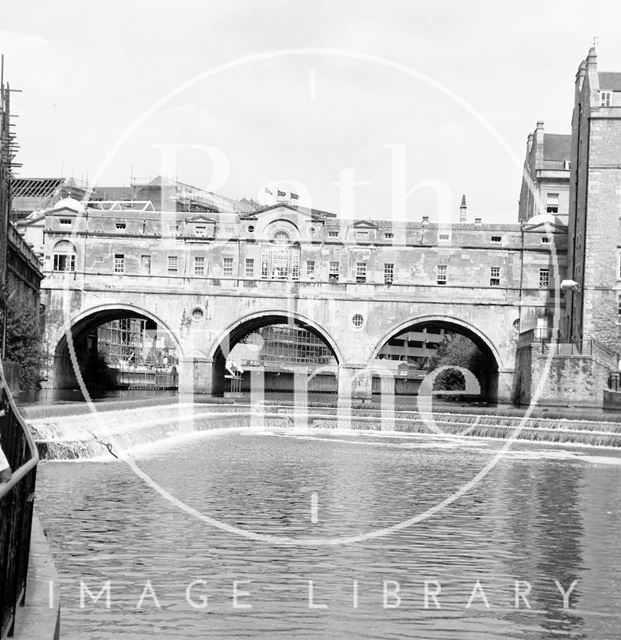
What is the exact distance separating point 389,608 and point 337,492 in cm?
823

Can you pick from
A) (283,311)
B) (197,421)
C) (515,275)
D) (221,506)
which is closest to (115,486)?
(221,506)

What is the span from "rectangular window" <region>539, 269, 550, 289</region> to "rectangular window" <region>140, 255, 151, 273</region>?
2053 centimetres

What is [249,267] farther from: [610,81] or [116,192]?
[116,192]

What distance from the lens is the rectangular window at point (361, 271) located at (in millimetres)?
62375

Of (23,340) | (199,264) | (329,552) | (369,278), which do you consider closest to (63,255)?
(199,264)

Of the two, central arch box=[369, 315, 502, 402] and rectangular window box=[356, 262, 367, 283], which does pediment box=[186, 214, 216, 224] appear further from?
central arch box=[369, 315, 502, 402]

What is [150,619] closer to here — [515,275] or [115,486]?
[115,486]

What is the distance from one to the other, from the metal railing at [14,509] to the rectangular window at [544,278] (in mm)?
55512

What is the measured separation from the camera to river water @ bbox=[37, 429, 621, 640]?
31.9ft

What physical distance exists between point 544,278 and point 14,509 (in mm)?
56844

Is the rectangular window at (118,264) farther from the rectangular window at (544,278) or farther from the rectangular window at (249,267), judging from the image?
the rectangular window at (544,278)

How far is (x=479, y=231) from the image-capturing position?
6253 cm

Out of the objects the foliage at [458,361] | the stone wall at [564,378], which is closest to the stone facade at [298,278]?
the stone wall at [564,378]

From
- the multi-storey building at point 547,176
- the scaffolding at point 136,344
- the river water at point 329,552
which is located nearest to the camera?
the river water at point 329,552
